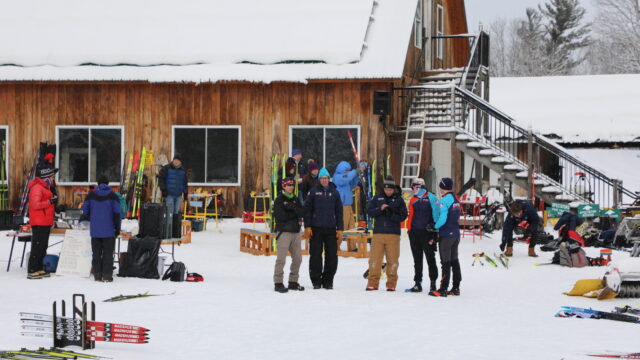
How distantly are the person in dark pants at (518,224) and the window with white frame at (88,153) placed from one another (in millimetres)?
10369

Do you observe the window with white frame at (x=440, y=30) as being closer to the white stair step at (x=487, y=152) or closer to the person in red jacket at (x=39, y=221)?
the white stair step at (x=487, y=152)

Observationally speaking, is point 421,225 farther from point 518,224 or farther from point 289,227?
point 518,224

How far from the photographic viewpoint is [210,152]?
21.7 meters

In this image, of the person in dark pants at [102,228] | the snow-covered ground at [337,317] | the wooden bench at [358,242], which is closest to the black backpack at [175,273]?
the snow-covered ground at [337,317]

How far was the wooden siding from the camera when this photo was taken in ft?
68.6

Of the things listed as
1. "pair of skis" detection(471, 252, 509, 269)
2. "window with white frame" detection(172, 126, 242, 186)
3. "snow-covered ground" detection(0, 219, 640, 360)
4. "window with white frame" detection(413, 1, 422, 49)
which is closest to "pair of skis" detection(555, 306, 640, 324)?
"snow-covered ground" detection(0, 219, 640, 360)

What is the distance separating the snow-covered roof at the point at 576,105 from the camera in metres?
29.9

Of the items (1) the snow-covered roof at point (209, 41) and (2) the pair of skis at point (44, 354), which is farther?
(1) the snow-covered roof at point (209, 41)

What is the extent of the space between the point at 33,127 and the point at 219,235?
6.76m

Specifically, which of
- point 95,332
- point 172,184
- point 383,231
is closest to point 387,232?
point 383,231

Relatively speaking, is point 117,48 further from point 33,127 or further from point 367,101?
point 367,101

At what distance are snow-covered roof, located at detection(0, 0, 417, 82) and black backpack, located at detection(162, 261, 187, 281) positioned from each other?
8.91 meters

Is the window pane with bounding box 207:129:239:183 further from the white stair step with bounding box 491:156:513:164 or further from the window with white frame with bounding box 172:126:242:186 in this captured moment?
the white stair step with bounding box 491:156:513:164

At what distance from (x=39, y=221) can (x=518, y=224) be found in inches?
323
